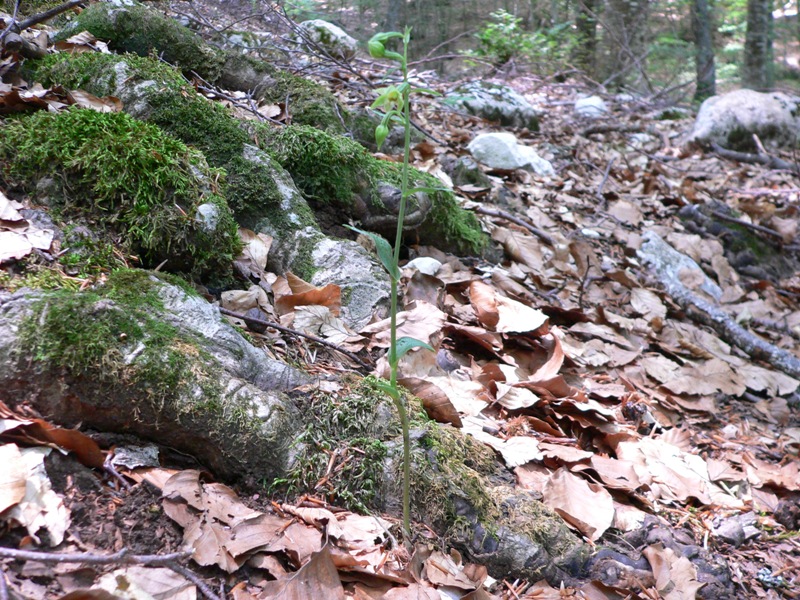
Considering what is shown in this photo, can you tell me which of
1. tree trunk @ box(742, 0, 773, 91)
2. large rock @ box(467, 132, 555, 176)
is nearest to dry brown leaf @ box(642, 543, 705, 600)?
large rock @ box(467, 132, 555, 176)

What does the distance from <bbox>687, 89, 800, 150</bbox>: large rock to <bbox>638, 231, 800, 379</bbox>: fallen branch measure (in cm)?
432

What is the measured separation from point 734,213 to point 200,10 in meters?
5.55

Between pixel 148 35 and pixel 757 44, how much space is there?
12717mm

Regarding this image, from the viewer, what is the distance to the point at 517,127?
7.05 m

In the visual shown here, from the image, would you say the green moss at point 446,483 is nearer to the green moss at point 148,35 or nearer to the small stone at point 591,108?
the green moss at point 148,35

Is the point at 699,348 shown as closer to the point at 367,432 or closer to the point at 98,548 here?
the point at 367,432

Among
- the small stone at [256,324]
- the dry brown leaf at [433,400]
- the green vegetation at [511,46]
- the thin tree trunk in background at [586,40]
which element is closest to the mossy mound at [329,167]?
the small stone at [256,324]

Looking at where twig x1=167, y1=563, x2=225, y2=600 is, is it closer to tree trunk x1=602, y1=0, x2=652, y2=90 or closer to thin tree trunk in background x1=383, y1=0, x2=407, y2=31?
thin tree trunk in background x1=383, y1=0, x2=407, y2=31

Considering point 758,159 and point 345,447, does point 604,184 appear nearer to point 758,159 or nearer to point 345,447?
point 758,159

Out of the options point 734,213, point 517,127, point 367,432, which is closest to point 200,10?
point 517,127

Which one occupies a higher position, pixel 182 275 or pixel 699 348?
pixel 182 275

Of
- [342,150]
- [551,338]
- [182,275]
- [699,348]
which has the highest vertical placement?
[342,150]

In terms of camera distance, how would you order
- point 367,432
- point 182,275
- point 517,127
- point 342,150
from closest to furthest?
point 367,432 → point 182,275 → point 342,150 → point 517,127

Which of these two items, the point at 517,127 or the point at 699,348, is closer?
the point at 699,348
